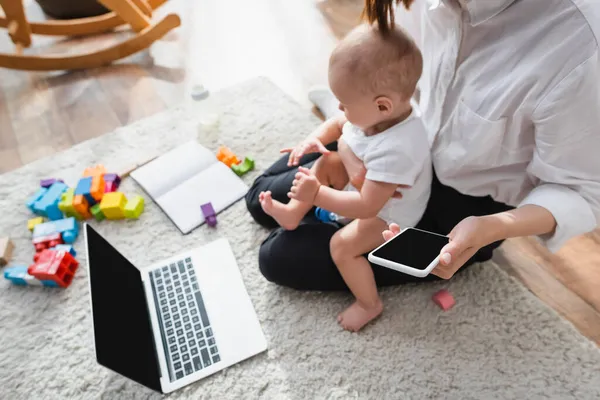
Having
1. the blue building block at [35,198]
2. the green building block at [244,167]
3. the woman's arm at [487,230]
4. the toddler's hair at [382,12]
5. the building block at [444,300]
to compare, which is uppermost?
the toddler's hair at [382,12]

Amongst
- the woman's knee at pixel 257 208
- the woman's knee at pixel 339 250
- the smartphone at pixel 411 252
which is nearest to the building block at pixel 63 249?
the woman's knee at pixel 257 208

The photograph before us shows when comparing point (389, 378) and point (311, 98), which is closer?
point (389, 378)

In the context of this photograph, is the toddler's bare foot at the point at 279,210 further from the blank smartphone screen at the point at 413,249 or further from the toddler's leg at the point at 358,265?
the blank smartphone screen at the point at 413,249

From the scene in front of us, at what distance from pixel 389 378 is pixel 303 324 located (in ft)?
0.69

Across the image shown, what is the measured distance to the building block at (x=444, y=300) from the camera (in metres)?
1.01

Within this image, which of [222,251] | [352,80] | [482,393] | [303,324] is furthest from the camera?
[222,251]

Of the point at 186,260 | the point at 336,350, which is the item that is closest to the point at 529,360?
the point at 336,350

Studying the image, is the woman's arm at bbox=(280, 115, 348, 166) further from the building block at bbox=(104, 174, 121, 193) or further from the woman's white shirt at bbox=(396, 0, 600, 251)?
the building block at bbox=(104, 174, 121, 193)

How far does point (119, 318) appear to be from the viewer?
0.84m

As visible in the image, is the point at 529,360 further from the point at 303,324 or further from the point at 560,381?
the point at 303,324

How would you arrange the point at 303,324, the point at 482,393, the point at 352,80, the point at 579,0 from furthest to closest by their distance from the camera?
the point at 303,324 → the point at 482,393 → the point at 352,80 → the point at 579,0

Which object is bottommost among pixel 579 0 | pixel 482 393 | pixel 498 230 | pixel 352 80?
pixel 482 393

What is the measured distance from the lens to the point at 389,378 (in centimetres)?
93

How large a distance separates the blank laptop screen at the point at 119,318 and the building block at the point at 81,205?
336mm
